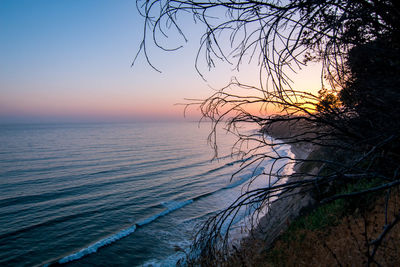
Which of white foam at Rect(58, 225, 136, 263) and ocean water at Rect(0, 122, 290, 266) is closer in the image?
white foam at Rect(58, 225, 136, 263)

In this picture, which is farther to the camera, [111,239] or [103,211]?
[103,211]

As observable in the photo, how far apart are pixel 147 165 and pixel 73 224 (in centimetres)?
1726

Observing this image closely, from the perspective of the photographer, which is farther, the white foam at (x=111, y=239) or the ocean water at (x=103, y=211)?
the ocean water at (x=103, y=211)

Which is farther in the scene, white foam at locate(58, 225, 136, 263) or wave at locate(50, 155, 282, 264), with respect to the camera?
wave at locate(50, 155, 282, 264)

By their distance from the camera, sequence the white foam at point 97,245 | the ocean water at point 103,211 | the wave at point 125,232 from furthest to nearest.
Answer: the ocean water at point 103,211, the wave at point 125,232, the white foam at point 97,245

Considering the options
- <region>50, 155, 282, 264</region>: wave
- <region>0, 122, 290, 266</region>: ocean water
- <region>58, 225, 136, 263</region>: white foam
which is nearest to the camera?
<region>58, 225, 136, 263</region>: white foam

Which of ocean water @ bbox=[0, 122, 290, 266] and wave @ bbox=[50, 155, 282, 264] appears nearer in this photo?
wave @ bbox=[50, 155, 282, 264]

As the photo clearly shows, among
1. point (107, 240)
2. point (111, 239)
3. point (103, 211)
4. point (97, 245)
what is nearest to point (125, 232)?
point (111, 239)

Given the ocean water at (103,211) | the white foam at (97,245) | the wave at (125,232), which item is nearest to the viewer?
the white foam at (97,245)

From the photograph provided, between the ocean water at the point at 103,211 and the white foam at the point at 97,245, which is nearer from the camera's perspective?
the white foam at the point at 97,245

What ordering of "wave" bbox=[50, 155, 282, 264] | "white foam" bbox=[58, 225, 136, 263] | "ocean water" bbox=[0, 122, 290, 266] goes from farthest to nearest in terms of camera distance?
"ocean water" bbox=[0, 122, 290, 266] < "wave" bbox=[50, 155, 282, 264] < "white foam" bbox=[58, 225, 136, 263]

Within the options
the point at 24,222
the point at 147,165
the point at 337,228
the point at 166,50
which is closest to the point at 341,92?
the point at 166,50

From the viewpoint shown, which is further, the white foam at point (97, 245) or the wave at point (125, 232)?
the wave at point (125, 232)

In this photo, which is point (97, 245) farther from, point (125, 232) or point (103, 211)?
point (103, 211)
